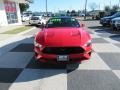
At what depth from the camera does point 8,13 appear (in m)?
29.1

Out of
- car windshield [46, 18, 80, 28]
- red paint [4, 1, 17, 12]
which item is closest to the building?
red paint [4, 1, 17, 12]

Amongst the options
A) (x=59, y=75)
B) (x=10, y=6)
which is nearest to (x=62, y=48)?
(x=59, y=75)

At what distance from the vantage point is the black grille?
6.44 meters

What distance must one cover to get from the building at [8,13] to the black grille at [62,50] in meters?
20.8

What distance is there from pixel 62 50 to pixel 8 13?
2406 centimetres

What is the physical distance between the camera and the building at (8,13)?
2686 centimetres

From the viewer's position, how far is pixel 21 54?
900 centimetres

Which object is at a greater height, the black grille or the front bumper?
the black grille

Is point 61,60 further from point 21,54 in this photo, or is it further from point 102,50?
point 102,50

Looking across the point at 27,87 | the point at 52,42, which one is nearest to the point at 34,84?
the point at 27,87

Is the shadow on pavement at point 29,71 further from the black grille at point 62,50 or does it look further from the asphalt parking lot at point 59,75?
the black grille at point 62,50

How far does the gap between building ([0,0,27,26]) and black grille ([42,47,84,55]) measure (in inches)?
819

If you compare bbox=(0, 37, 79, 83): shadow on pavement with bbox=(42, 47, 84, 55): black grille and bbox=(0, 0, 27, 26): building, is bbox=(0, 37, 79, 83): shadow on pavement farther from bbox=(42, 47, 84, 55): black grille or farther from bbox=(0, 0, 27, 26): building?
bbox=(0, 0, 27, 26): building

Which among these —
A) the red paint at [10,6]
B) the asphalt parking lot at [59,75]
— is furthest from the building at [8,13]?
the asphalt parking lot at [59,75]
